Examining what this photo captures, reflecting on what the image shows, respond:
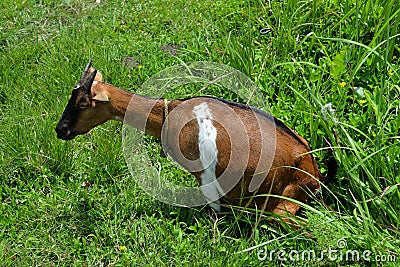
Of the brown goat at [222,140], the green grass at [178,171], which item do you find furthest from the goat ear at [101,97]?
the green grass at [178,171]

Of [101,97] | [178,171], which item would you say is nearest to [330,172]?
[178,171]

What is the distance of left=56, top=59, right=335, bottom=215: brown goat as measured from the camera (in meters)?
3.12

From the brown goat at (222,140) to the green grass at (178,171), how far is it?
16 centimetres

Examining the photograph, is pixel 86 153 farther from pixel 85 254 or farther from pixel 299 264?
pixel 299 264

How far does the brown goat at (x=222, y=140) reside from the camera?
312cm

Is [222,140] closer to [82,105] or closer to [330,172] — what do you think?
[330,172]

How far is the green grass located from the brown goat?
6.3 inches

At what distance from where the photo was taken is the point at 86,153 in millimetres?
3990

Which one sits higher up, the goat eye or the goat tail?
the goat eye

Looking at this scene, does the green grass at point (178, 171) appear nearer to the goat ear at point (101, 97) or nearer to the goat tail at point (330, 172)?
the goat tail at point (330, 172)

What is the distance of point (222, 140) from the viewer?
316cm

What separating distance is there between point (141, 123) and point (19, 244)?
107 cm

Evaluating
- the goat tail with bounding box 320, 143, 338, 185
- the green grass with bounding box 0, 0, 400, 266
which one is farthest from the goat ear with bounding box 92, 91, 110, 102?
the goat tail with bounding box 320, 143, 338, 185

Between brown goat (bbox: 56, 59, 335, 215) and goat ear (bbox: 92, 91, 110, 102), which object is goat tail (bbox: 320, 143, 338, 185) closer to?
brown goat (bbox: 56, 59, 335, 215)
